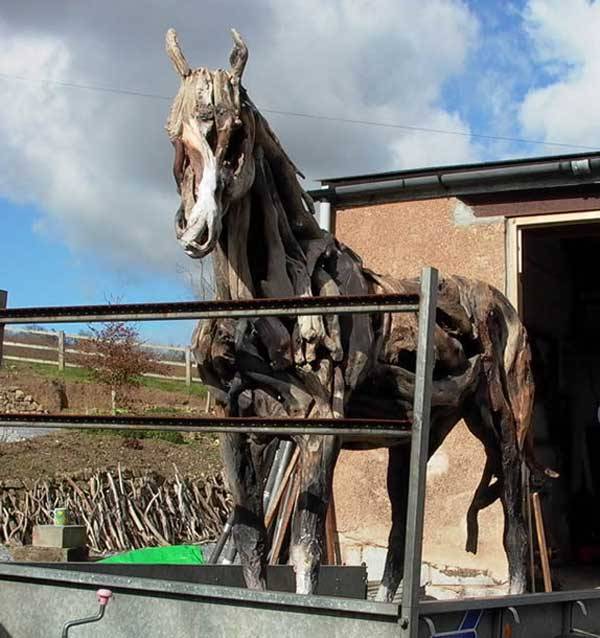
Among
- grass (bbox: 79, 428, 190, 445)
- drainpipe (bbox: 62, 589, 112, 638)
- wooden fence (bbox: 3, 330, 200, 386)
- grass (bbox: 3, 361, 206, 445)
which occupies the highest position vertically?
wooden fence (bbox: 3, 330, 200, 386)

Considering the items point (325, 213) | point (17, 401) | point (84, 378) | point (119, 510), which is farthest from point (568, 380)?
point (84, 378)

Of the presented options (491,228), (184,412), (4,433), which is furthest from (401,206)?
(184,412)

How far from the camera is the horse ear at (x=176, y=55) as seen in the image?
404 cm

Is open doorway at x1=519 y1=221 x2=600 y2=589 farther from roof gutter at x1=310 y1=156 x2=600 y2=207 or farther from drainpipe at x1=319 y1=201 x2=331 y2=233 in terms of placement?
drainpipe at x1=319 y1=201 x2=331 y2=233

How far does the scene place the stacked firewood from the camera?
1127 centimetres

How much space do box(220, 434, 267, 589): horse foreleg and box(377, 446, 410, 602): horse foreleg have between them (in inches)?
52.0

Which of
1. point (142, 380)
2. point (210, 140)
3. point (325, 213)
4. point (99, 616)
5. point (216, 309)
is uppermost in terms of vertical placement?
point (142, 380)

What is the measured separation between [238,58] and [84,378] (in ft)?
65.8

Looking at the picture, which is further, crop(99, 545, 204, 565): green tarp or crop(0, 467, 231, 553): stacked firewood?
crop(0, 467, 231, 553): stacked firewood

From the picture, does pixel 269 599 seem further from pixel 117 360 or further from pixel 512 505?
pixel 117 360

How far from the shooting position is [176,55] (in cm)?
408

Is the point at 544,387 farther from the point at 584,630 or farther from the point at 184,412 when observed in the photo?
the point at 184,412

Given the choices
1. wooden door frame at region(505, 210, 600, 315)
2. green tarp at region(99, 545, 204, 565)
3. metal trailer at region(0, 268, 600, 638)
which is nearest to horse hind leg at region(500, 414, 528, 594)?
metal trailer at region(0, 268, 600, 638)

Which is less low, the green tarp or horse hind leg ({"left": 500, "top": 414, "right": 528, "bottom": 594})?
horse hind leg ({"left": 500, "top": 414, "right": 528, "bottom": 594})
